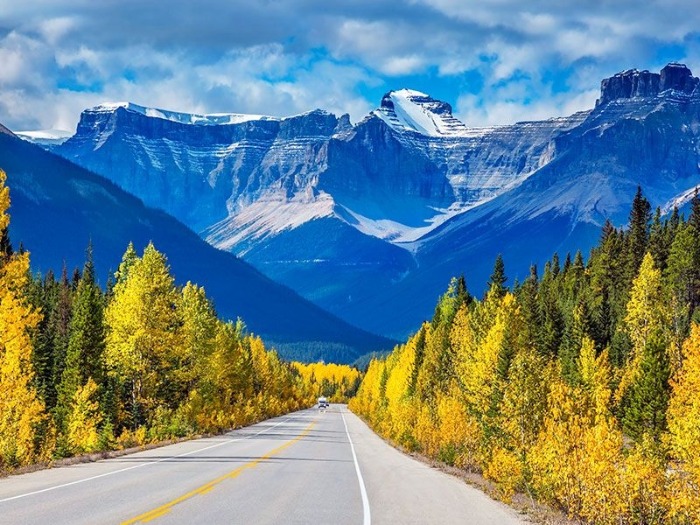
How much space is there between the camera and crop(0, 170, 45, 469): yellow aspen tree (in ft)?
105

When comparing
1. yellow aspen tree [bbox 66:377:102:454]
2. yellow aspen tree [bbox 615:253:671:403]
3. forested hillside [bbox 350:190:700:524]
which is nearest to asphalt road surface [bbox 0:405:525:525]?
forested hillside [bbox 350:190:700:524]

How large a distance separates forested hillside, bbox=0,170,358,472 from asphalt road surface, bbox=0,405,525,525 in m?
3.98

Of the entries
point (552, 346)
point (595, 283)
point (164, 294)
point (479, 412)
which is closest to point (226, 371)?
point (164, 294)

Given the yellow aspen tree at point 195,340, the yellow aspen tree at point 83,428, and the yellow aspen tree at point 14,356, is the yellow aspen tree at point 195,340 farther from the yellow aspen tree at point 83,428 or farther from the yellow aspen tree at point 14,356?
the yellow aspen tree at point 14,356

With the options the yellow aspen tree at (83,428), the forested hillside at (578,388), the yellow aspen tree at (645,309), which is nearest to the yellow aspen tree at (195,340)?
the yellow aspen tree at (83,428)

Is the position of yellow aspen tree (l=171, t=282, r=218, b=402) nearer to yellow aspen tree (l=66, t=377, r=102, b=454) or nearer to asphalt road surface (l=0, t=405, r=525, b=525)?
yellow aspen tree (l=66, t=377, r=102, b=454)

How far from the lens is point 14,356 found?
33125mm

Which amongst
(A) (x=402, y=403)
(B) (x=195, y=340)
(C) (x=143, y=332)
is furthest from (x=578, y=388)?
(A) (x=402, y=403)

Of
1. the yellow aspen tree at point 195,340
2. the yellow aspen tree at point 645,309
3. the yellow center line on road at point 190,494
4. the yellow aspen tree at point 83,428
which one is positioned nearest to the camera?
the yellow center line on road at point 190,494

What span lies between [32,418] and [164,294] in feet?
64.1

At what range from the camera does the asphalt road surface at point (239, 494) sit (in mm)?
19355

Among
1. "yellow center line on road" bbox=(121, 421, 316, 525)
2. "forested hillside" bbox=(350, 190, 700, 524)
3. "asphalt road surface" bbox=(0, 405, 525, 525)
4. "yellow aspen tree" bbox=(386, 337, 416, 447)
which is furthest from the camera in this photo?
"yellow aspen tree" bbox=(386, 337, 416, 447)

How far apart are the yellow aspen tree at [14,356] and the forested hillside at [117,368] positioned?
0.12 feet

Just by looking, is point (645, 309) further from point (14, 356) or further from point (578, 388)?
point (14, 356)
